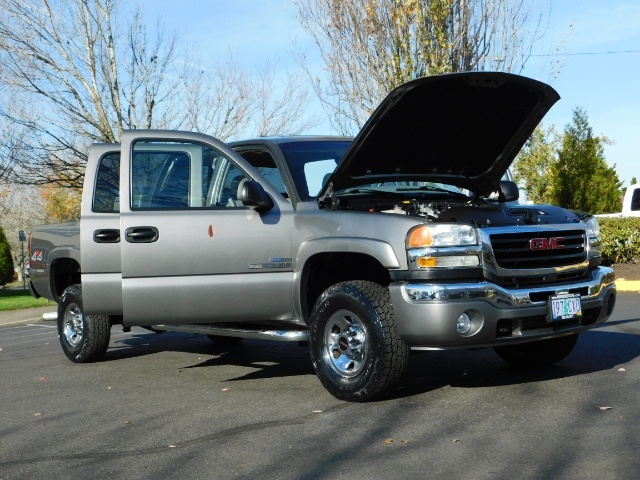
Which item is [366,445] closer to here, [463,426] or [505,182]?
[463,426]

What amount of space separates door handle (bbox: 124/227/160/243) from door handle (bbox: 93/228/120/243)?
0.48 m

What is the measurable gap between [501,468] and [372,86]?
1903 centimetres

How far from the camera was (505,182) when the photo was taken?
8.07 meters

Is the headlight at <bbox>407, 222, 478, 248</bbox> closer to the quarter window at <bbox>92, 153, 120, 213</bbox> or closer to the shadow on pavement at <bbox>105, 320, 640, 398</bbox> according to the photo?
the shadow on pavement at <bbox>105, 320, 640, 398</bbox>

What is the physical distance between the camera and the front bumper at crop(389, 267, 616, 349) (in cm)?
595

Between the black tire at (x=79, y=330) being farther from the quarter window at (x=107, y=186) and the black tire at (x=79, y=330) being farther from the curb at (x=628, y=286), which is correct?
the curb at (x=628, y=286)

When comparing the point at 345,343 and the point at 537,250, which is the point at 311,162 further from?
the point at 537,250

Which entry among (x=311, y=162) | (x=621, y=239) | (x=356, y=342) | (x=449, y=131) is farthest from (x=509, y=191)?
(x=621, y=239)

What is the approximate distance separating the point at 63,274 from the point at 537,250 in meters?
5.45

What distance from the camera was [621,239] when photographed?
64.5ft

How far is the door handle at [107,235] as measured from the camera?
24.5ft

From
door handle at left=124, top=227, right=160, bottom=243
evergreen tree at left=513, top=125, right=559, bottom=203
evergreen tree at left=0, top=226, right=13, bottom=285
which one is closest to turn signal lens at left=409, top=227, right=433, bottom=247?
door handle at left=124, top=227, right=160, bottom=243

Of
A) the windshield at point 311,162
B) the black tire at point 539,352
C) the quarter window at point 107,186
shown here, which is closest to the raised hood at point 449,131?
the windshield at point 311,162

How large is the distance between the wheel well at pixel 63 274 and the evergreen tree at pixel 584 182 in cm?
2167
